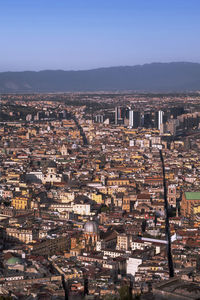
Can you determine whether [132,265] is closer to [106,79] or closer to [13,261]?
[13,261]

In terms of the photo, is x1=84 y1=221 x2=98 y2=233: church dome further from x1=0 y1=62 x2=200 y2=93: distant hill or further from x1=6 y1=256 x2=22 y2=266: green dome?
x1=0 y1=62 x2=200 y2=93: distant hill

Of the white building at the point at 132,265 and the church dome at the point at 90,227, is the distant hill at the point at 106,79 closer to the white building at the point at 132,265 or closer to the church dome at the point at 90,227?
the church dome at the point at 90,227

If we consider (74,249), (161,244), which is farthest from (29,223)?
(161,244)

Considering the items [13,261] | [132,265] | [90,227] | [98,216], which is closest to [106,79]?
[98,216]

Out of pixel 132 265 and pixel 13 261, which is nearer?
pixel 13 261

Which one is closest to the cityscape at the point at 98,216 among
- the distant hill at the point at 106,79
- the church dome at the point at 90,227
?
the church dome at the point at 90,227

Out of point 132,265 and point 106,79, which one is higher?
point 106,79

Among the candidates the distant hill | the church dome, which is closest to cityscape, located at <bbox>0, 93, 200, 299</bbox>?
the church dome

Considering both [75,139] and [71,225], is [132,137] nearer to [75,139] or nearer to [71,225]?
[75,139]

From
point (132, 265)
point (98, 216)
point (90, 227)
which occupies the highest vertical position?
point (90, 227)
